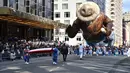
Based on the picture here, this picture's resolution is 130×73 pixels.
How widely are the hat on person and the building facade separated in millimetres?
25455

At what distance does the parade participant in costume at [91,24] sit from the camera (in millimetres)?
11992

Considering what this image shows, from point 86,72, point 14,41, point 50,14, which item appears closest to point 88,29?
point 86,72

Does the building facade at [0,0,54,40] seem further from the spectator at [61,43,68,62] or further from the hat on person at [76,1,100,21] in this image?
the hat on person at [76,1,100,21]

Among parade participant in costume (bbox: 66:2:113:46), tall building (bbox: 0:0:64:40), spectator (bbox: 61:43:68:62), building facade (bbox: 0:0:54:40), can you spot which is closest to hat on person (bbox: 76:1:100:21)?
parade participant in costume (bbox: 66:2:113:46)

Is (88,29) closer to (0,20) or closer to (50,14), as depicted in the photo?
(0,20)

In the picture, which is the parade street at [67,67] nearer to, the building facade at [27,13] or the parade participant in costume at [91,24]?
the parade participant in costume at [91,24]

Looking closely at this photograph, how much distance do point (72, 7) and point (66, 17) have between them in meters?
3.28

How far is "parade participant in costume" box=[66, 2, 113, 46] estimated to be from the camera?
1199 cm

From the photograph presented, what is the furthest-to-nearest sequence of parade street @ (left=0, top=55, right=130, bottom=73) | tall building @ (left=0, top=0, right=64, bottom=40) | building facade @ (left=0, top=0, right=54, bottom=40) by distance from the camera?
building facade @ (left=0, top=0, right=54, bottom=40), tall building @ (left=0, top=0, right=64, bottom=40), parade street @ (left=0, top=55, right=130, bottom=73)

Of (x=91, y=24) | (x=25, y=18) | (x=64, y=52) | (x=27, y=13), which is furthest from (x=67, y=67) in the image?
(x=27, y=13)

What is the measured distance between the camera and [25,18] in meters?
43.2

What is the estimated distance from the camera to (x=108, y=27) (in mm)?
13117

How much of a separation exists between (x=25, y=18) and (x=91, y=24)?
3139 cm

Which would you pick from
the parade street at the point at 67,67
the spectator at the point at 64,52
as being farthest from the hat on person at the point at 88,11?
the spectator at the point at 64,52
